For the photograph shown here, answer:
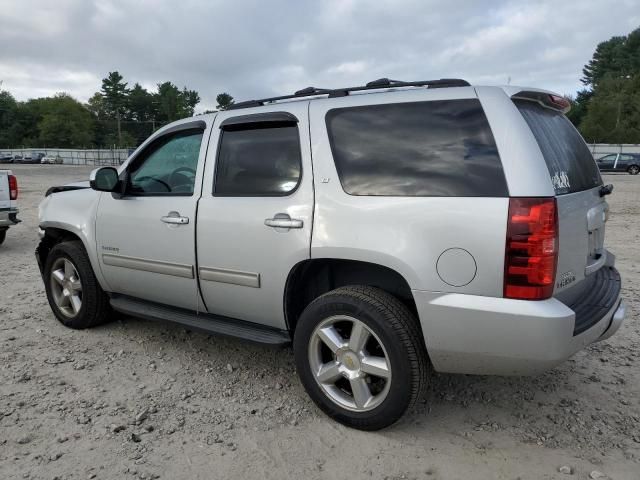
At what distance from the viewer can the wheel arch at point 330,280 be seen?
3.05 metres

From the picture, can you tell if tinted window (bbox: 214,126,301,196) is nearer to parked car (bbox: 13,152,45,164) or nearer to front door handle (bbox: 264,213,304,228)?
front door handle (bbox: 264,213,304,228)

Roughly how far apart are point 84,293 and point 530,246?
3.61 meters

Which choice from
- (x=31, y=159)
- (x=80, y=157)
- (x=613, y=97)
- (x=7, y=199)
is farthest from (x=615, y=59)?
(x=7, y=199)

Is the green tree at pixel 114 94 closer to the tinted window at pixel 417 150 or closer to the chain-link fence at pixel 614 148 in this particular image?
the chain-link fence at pixel 614 148

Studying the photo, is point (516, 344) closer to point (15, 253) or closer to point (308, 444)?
point (308, 444)

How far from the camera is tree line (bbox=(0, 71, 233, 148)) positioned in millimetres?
96188

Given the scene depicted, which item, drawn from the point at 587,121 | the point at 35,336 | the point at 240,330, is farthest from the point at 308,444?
the point at 587,121

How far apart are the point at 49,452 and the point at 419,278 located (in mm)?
2152

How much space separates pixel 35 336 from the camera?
14.7ft

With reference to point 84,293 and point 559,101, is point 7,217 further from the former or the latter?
point 559,101

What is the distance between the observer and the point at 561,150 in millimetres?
2955

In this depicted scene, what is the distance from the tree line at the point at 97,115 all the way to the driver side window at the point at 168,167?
303 ft

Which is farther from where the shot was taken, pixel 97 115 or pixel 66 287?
pixel 97 115

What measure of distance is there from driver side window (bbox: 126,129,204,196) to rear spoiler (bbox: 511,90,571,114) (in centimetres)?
214
